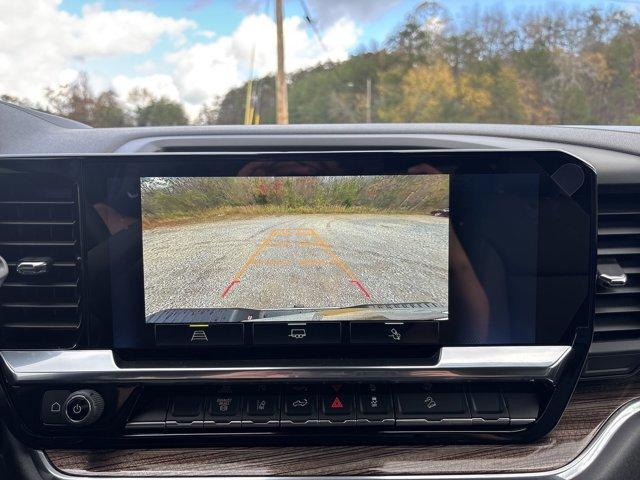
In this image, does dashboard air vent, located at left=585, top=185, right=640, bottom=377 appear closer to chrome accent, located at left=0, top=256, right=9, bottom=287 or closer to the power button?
the power button

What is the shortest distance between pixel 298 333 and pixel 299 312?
0.19 feet

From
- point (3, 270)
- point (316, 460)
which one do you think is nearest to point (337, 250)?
point (316, 460)

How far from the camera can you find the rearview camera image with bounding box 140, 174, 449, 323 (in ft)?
5.16

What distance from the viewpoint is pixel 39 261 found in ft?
5.23

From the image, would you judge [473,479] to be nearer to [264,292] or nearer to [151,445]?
[264,292]

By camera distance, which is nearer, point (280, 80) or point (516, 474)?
point (516, 474)

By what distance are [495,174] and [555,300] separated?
40cm

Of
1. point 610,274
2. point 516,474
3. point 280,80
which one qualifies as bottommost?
point 516,474

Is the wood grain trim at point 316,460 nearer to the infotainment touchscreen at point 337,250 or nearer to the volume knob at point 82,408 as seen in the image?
the volume knob at point 82,408

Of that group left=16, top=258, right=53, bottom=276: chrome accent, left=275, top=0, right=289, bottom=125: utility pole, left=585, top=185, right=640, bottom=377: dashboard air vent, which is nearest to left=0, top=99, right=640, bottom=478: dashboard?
left=16, top=258, right=53, bottom=276: chrome accent

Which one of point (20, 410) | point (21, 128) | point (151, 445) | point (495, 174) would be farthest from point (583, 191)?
point (21, 128)

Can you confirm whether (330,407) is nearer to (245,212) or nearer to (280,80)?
(245,212)

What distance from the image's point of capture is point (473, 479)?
1.57 meters

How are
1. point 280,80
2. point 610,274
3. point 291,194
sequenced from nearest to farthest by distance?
1. point 291,194
2. point 610,274
3. point 280,80
